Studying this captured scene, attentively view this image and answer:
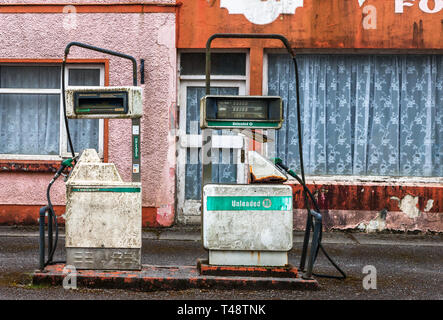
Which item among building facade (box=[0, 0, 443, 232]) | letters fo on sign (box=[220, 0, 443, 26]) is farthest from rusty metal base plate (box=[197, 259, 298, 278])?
letters fo on sign (box=[220, 0, 443, 26])

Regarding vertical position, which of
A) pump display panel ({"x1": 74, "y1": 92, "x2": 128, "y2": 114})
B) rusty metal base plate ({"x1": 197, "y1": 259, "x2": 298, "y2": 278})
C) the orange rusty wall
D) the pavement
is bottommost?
the pavement

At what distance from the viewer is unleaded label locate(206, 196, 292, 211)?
6.00 meters

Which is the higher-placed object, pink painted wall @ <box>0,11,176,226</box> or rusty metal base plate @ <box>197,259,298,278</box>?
pink painted wall @ <box>0,11,176,226</box>

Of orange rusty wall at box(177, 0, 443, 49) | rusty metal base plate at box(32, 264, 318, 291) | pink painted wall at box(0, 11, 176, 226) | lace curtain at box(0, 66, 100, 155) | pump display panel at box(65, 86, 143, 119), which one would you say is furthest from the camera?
lace curtain at box(0, 66, 100, 155)

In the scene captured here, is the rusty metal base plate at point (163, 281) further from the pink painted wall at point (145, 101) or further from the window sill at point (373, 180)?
the window sill at point (373, 180)

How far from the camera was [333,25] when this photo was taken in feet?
31.9

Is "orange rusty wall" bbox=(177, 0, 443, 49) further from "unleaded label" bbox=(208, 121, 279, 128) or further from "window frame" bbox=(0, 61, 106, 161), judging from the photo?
"unleaded label" bbox=(208, 121, 279, 128)

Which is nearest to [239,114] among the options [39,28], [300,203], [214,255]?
[214,255]

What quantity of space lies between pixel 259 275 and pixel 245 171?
4.20 m

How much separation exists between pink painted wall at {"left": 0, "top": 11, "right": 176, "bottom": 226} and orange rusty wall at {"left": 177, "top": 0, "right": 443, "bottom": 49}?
0.56 meters

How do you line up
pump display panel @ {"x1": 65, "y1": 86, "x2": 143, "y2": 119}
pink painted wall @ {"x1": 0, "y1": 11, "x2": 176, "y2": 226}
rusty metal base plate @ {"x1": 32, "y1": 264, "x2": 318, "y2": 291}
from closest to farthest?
rusty metal base plate @ {"x1": 32, "y1": 264, "x2": 318, "y2": 291}
pump display panel @ {"x1": 65, "y1": 86, "x2": 143, "y2": 119}
pink painted wall @ {"x1": 0, "y1": 11, "x2": 176, "y2": 226}

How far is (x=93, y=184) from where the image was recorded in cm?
604

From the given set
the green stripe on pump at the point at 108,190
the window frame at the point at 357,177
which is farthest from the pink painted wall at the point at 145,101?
the green stripe on pump at the point at 108,190

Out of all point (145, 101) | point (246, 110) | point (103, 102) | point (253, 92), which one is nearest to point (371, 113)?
point (253, 92)
